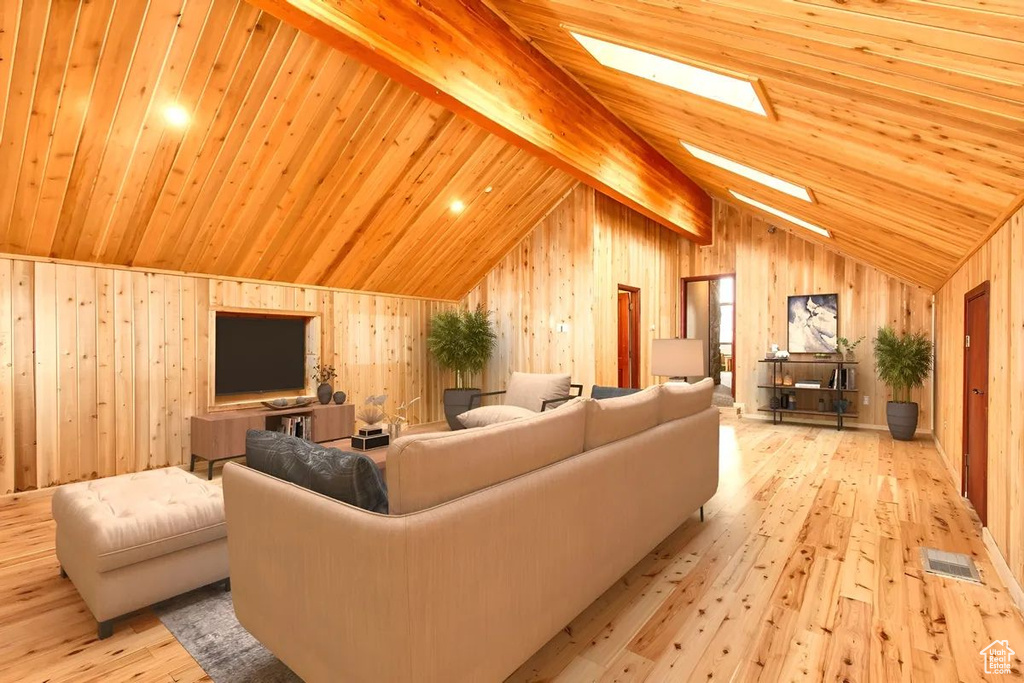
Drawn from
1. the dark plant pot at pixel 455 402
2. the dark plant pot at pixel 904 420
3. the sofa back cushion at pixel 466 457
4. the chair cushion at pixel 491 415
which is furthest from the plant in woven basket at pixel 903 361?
the sofa back cushion at pixel 466 457

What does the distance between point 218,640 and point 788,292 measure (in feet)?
27.0

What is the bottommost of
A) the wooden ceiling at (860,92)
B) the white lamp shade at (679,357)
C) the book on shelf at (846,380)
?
the book on shelf at (846,380)

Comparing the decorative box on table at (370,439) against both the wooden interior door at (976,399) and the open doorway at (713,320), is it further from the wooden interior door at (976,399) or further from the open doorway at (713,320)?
the open doorway at (713,320)

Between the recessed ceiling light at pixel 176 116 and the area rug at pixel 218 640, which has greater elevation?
the recessed ceiling light at pixel 176 116

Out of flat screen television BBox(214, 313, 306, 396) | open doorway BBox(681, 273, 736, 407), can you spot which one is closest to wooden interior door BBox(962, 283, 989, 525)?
flat screen television BBox(214, 313, 306, 396)

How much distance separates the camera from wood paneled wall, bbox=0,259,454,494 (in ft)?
13.4

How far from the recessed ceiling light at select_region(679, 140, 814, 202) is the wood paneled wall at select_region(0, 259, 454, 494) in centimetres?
482

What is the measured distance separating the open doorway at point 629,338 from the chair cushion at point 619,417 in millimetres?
5299

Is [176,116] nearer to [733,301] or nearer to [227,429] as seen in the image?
[227,429]

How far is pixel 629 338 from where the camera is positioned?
8234 millimetres

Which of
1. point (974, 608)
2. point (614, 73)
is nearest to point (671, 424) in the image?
point (974, 608)

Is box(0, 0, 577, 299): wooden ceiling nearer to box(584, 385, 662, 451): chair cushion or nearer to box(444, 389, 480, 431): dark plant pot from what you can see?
box(444, 389, 480, 431): dark plant pot

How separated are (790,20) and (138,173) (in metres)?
4.44

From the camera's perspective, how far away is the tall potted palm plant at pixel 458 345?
722cm
